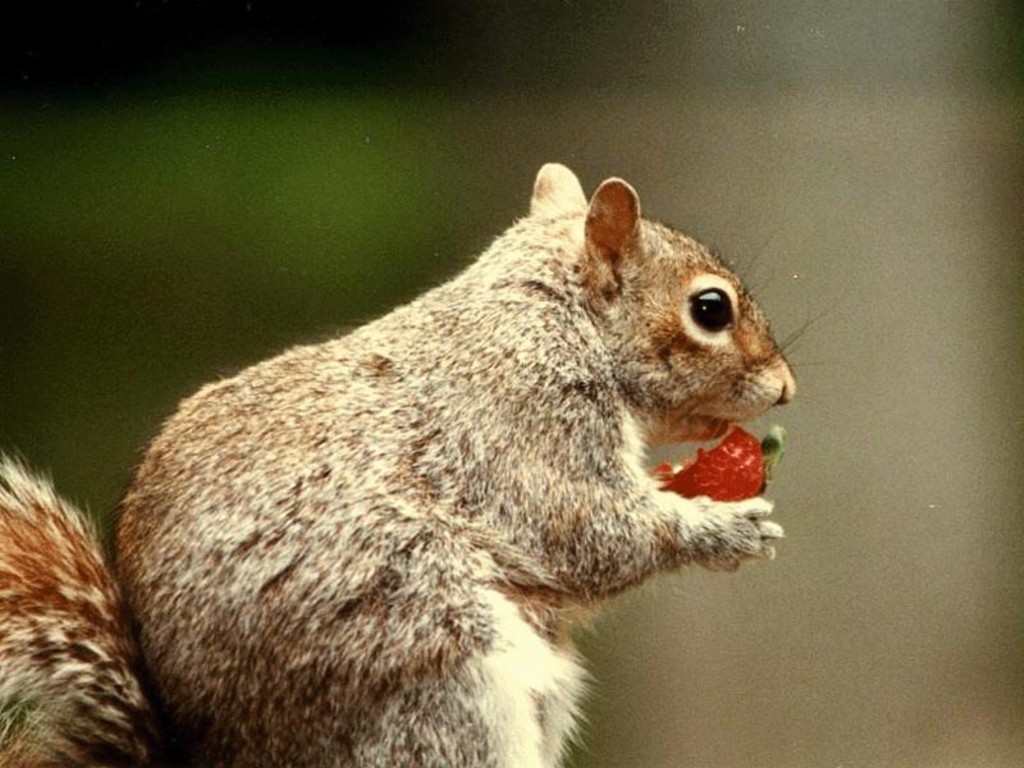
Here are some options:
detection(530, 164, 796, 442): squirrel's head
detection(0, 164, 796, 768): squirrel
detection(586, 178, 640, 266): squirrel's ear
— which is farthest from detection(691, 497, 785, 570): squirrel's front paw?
detection(586, 178, 640, 266): squirrel's ear

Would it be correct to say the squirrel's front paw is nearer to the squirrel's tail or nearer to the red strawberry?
the red strawberry

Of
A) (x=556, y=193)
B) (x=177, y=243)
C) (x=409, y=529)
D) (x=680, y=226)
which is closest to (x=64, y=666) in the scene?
(x=409, y=529)

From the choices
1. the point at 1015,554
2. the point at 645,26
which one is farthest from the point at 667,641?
the point at 645,26

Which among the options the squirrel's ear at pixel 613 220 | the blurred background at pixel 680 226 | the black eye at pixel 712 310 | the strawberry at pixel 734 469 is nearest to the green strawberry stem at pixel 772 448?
the strawberry at pixel 734 469

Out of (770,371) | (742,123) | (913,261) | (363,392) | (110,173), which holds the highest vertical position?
(742,123)

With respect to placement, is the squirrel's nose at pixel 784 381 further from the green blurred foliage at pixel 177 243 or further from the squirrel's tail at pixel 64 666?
the squirrel's tail at pixel 64 666

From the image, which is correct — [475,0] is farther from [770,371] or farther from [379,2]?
[770,371]

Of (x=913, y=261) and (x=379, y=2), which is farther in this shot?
(x=913, y=261)
